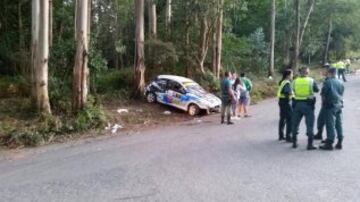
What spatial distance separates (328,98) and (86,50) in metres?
9.29

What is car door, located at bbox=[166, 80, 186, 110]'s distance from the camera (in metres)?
19.8

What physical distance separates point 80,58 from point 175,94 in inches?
198

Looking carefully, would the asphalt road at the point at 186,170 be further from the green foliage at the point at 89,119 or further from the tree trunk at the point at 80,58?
the tree trunk at the point at 80,58

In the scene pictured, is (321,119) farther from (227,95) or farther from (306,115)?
(227,95)

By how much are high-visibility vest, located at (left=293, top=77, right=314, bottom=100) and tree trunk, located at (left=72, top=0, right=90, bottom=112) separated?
8.33 meters

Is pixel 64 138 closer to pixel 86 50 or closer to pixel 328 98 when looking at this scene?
pixel 86 50

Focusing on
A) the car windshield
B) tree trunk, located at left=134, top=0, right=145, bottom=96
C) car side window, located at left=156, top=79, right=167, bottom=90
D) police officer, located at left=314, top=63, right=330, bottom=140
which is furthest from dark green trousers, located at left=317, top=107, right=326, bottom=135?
tree trunk, located at left=134, top=0, right=145, bottom=96

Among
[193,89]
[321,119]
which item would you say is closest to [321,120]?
[321,119]

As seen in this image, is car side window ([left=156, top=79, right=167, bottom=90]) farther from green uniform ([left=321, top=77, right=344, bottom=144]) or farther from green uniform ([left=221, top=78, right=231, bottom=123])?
green uniform ([left=321, top=77, right=344, bottom=144])

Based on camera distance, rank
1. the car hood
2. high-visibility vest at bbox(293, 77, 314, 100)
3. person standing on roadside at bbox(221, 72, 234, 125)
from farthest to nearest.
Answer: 1. the car hood
2. person standing on roadside at bbox(221, 72, 234, 125)
3. high-visibility vest at bbox(293, 77, 314, 100)

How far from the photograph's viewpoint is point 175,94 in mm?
19969

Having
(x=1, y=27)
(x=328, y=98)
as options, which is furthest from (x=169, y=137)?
(x=1, y=27)

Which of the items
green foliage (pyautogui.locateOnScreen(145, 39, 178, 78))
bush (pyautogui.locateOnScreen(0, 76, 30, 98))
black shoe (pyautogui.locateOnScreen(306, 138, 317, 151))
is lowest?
black shoe (pyautogui.locateOnScreen(306, 138, 317, 151))

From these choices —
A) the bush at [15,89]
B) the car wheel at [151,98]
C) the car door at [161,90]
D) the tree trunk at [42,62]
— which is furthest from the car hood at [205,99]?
the bush at [15,89]
